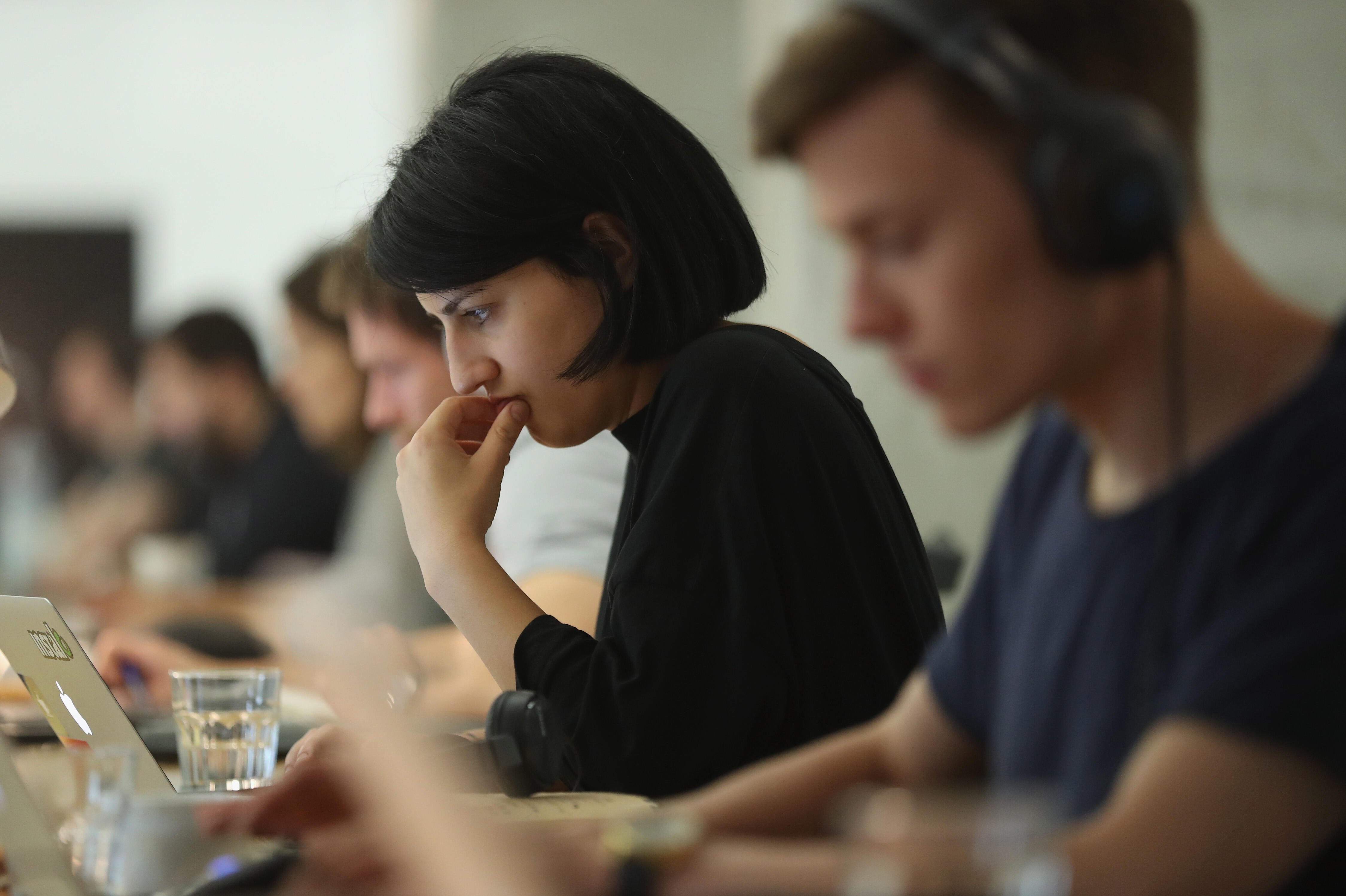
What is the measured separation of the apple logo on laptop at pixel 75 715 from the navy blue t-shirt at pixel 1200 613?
0.67m

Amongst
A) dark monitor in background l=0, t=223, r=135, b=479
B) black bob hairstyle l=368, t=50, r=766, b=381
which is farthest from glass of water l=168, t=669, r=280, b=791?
dark monitor in background l=0, t=223, r=135, b=479

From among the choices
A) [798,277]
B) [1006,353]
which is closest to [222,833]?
[1006,353]

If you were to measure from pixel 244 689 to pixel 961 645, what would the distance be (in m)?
0.67

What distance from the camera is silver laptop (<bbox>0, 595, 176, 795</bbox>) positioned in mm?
1014

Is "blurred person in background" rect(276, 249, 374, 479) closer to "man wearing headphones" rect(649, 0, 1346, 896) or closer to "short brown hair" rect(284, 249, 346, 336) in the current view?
"short brown hair" rect(284, 249, 346, 336)

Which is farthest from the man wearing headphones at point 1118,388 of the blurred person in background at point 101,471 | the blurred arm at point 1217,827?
the blurred person in background at point 101,471

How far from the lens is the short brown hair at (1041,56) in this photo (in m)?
0.62

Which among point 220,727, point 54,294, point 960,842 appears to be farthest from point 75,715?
point 54,294

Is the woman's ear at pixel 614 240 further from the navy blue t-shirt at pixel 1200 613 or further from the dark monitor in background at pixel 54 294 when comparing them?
the dark monitor in background at pixel 54 294

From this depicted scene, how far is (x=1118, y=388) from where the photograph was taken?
2.11ft

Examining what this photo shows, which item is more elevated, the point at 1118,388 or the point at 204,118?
the point at 204,118

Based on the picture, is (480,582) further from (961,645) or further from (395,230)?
(961,645)

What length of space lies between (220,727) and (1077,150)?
886 mm

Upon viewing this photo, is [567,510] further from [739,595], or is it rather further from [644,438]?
[739,595]
